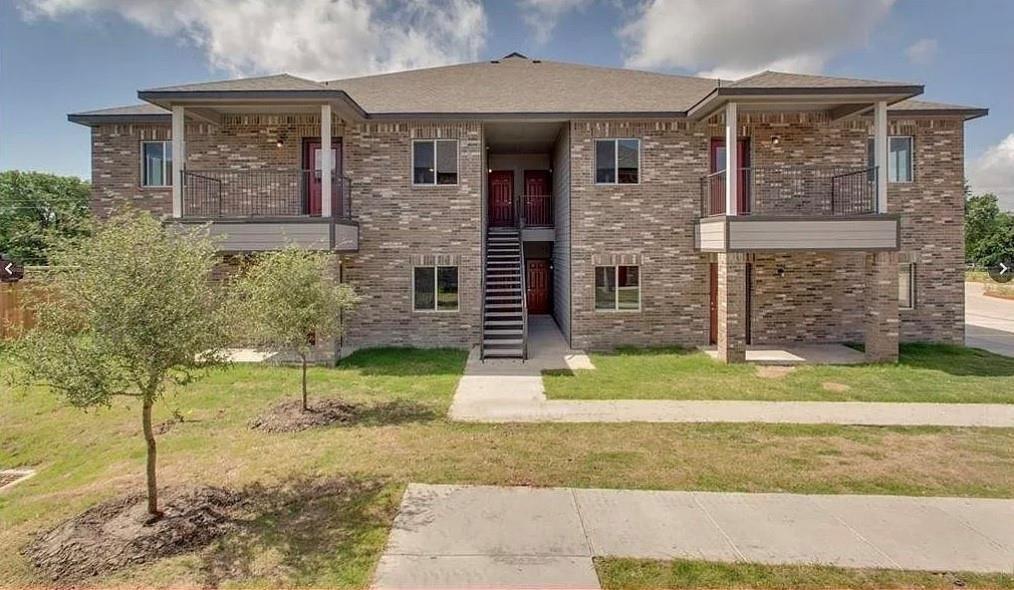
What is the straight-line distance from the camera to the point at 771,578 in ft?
14.0

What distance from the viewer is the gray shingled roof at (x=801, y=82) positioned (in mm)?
12039

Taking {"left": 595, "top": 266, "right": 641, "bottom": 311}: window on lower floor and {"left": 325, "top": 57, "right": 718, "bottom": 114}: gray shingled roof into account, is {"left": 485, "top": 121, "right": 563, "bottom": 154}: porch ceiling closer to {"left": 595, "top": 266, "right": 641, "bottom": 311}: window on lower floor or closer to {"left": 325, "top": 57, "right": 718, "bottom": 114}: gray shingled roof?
{"left": 325, "top": 57, "right": 718, "bottom": 114}: gray shingled roof

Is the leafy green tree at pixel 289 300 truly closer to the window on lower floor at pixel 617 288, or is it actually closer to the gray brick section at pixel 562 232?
the gray brick section at pixel 562 232

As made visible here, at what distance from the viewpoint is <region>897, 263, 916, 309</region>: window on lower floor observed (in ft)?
49.0

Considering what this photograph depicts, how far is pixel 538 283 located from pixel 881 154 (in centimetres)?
1145

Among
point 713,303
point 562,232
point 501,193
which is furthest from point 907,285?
point 501,193

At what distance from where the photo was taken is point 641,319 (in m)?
14.5

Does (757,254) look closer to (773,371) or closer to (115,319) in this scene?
(773,371)

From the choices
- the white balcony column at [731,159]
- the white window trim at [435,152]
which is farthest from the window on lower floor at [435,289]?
the white balcony column at [731,159]

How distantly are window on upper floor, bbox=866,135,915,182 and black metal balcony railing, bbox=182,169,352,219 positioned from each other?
49.5 feet

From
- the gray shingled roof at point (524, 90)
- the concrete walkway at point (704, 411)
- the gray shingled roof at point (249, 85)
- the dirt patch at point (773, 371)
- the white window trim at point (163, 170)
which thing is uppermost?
the gray shingled roof at point (524, 90)

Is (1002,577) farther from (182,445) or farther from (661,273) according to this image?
(661,273)

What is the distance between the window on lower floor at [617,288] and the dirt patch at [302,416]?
7.91 meters

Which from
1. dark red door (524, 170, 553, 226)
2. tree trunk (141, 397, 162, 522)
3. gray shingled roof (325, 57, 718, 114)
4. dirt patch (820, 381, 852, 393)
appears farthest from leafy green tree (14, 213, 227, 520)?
dark red door (524, 170, 553, 226)
